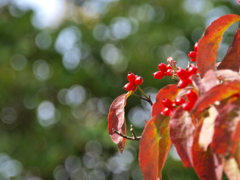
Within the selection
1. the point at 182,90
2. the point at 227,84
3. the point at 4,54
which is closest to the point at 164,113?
the point at 182,90

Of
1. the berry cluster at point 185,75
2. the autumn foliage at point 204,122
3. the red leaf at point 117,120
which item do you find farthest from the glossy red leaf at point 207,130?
the red leaf at point 117,120

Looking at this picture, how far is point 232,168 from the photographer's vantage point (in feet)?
1.89

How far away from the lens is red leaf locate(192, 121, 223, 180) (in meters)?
0.58

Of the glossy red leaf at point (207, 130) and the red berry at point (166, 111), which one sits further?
the red berry at point (166, 111)

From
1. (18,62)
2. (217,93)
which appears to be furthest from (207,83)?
(18,62)

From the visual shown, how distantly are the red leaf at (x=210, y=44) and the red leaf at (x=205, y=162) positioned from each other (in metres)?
0.14

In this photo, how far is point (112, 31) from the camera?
6883 mm

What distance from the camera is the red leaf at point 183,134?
0.59 metres

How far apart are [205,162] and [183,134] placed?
1.9 inches

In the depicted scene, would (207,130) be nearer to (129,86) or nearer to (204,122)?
(204,122)

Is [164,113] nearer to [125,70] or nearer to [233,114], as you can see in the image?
[233,114]

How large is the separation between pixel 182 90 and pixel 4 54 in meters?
5.40

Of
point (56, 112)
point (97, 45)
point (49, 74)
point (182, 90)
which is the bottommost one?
point (182, 90)

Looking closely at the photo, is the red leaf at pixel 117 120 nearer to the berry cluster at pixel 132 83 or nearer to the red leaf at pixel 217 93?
the berry cluster at pixel 132 83
